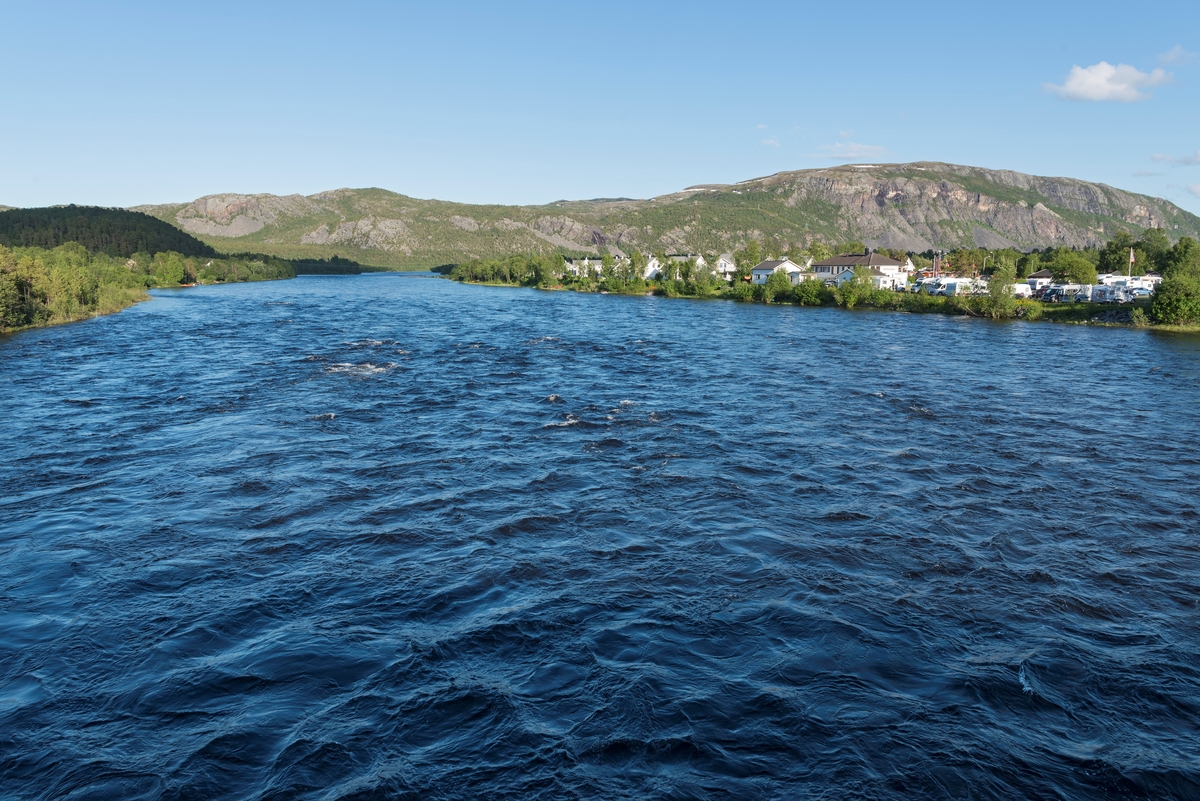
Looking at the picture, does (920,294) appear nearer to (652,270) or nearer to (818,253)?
(818,253)

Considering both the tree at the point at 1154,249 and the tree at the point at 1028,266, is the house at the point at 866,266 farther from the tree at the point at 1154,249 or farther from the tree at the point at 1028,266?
the tree at the point at 1154,249

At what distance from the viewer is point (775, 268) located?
5433 inches

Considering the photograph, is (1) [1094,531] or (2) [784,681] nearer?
(2) [784,681]

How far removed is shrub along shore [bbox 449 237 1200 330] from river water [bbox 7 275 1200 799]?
54.8m

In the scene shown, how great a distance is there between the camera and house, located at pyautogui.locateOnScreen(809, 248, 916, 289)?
13088 cm

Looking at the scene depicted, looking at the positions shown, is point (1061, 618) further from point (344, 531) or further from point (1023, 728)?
point (344, 531)

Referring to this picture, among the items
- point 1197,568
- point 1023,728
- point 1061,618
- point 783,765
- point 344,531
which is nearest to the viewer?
point 783,765

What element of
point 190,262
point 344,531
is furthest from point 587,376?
point 190,262

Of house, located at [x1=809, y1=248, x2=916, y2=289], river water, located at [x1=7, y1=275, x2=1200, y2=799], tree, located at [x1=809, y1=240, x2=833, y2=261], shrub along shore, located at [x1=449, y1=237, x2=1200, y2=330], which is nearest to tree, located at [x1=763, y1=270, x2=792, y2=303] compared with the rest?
shrub along shore, located at [x1=449, y1=237, x2=1200, y2=330]

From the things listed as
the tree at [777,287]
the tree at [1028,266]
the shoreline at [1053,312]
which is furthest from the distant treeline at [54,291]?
the tree at [1028,266]

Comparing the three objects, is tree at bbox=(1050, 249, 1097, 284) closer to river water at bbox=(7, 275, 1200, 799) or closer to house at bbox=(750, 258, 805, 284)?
house at bbox=(750, 258, 805, 284)

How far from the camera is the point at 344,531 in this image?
17562 millimetres

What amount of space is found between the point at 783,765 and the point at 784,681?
6.57 feet

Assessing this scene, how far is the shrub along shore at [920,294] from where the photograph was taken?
250 ft
